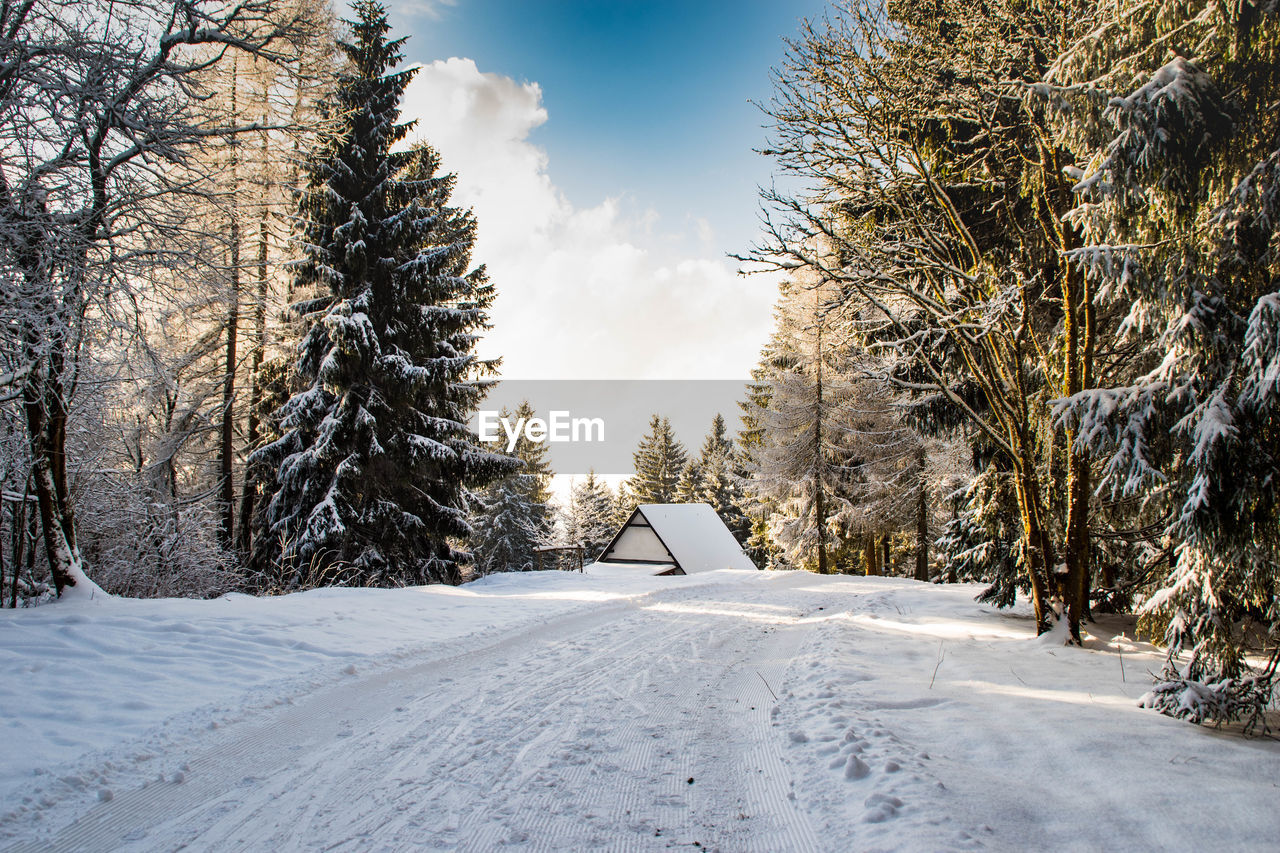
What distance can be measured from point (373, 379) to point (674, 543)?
1570 cm

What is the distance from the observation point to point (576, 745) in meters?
3.60

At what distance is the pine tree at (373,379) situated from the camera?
12164 millimetres

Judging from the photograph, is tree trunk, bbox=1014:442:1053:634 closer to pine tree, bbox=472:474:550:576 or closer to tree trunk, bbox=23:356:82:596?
tree trunk, bbox=23:356:82:596

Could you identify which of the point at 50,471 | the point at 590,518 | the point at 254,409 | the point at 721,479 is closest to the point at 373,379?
the point at 254,409

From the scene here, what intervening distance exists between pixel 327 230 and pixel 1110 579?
15007 mm

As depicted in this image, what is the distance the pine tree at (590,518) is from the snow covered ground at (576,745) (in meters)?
33.7

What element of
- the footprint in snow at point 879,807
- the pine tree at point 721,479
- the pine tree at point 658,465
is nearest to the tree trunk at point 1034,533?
the footprint in snow at point 879,807

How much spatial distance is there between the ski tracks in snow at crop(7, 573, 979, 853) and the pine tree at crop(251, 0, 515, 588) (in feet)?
26.4

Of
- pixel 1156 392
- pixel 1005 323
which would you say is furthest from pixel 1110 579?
pixel 1156 392

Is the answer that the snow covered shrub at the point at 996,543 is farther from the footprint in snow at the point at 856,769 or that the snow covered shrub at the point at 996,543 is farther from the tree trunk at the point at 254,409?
the tree trunk at the point at 254,409

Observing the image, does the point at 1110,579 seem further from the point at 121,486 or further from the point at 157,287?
the point at 121,486

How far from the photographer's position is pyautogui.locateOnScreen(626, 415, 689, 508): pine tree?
47219 millimetres

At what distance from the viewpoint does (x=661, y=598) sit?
10828mm

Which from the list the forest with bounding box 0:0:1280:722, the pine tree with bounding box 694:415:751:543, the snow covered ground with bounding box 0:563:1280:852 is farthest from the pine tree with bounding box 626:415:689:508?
the snow covered ground with bounding box 0:563:1280:852
